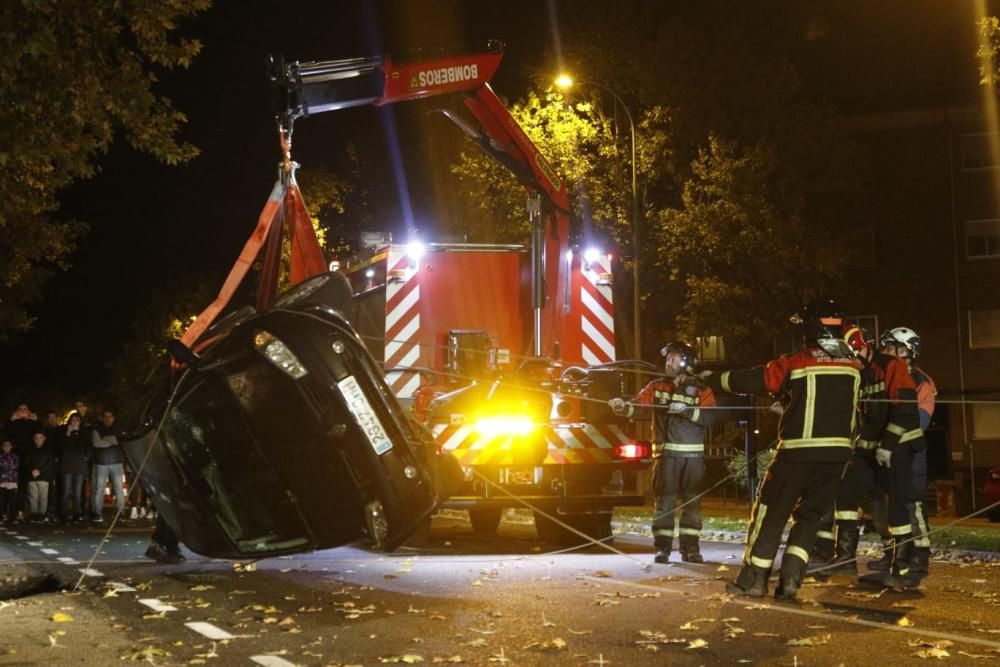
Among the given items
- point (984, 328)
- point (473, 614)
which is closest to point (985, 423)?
point (984, 328)

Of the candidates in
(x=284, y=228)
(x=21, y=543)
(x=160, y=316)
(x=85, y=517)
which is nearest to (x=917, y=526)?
(x=284, y=228)

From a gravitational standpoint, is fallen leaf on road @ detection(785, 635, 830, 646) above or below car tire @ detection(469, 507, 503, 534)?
below

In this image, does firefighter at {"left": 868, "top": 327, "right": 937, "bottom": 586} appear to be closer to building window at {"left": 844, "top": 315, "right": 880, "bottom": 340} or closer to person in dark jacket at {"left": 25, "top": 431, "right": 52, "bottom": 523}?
person in dark jacket at {"left": 25, "top": 431, "right": 52, "bottom": 523}

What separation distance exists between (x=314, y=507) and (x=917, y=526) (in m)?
4.44

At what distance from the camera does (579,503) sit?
12.7 meters

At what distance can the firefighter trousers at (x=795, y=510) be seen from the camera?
9133 millimetres

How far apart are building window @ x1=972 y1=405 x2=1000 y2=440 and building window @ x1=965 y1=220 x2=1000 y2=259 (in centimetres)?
435

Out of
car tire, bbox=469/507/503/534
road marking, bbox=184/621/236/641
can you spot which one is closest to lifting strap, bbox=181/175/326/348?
road marking, bbox=184/621/236/641

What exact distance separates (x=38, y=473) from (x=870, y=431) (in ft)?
46.0

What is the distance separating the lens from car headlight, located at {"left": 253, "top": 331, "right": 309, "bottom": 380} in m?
8.74

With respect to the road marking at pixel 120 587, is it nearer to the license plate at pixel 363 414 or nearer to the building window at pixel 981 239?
the license plate at pixel 363 414

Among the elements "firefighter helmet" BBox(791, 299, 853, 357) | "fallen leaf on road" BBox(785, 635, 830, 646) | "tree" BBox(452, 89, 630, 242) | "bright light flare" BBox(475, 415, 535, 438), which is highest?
"tree" BBox(452, 89, 630, 242)

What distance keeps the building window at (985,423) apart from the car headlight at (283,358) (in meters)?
32.7

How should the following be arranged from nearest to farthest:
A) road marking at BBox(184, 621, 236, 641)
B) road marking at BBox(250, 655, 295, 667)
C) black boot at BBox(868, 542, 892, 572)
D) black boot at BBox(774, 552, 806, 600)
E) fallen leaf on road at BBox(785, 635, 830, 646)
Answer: road marking at BBox(250, 655, 295, 667) → fallen leaf on road at BBox(785, 635, 830, 646) → road marking at BBox(184, 621, 236, 641) → black boot at BBox(774, 552, 806, 600) → black boot at BBox(868, 542, 892, 572)
